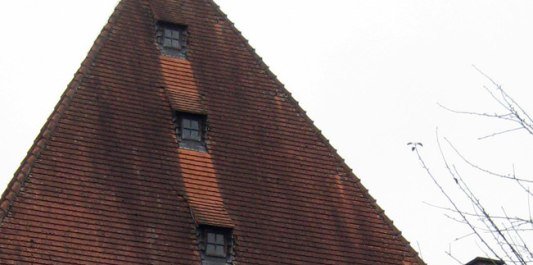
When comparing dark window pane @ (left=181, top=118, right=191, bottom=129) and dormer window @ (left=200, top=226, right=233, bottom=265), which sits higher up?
dark window pane @ (left=181, top=118, right=191, bottom=129)

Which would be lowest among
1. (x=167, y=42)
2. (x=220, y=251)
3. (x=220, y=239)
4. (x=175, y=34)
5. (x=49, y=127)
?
(x=220, y=251)

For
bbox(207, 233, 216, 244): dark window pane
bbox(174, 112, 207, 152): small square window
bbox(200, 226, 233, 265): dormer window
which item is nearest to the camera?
bbox(200, 226, 233, 265): dormer window

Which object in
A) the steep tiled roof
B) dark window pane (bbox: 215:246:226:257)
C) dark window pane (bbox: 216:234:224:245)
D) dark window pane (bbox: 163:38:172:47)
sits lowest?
dark window pane (bbox: 215:246:226:257)

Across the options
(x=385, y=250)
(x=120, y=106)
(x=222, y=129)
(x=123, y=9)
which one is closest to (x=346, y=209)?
(x=385, y=250)

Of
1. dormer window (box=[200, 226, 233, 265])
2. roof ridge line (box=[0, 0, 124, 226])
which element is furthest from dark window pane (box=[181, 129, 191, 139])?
dormer window (box=[200, 226, 233, 265])

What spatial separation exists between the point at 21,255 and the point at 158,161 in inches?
108

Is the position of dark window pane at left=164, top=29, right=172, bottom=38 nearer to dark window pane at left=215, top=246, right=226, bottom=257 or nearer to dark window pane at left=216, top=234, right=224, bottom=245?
dark window pane at left=216, top=234, right=224, bottom=245

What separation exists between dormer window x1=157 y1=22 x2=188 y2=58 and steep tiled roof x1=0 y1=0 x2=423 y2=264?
0.38 ft

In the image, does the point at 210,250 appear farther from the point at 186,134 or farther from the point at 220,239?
the point at 186,134

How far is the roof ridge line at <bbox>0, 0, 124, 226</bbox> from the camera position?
52.2 feet

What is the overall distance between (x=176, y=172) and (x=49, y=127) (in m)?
1.71

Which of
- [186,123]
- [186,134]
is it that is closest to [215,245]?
[186,134]

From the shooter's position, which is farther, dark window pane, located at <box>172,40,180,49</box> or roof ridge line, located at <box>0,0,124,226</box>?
dark window pane, located at <box>172,40,180,49</box>

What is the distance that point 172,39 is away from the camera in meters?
19.5
